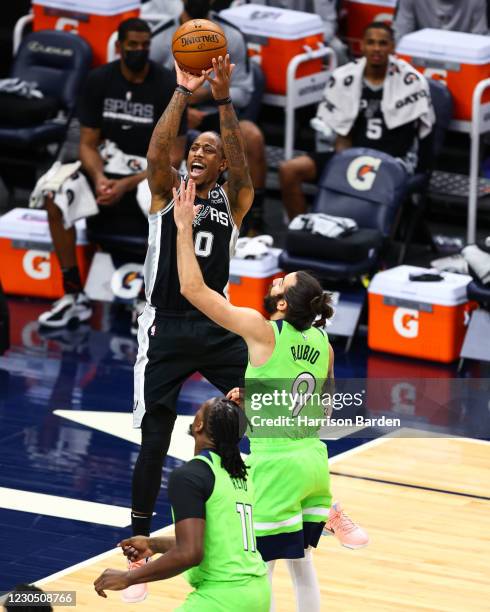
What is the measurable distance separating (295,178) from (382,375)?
1.93 metres

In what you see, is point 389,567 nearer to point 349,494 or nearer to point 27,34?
point 349,494

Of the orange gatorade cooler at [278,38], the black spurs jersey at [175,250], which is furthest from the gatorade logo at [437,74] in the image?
the black spurs jersey at [175,250]

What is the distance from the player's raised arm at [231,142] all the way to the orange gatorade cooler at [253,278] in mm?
A: 3604

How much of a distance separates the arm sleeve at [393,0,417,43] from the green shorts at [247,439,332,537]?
6965 mm

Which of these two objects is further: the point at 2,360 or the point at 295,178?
the point at 295,178

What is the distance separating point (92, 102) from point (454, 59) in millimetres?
2707

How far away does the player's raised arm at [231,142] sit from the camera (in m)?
6.79

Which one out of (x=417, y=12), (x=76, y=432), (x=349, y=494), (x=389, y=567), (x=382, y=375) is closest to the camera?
(x=389, y=567)

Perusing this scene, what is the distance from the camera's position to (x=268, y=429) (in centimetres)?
607

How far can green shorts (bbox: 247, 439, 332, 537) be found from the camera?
19.8ft

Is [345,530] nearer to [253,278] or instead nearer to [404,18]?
[253,278]

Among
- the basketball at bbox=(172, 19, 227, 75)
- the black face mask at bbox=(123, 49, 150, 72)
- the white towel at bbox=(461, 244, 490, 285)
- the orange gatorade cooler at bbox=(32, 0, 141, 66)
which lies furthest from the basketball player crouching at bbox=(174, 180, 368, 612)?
the orange gatorade cooler at bbox=(32, 0, 141, 66)

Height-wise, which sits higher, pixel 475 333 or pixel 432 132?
pixel 432 132

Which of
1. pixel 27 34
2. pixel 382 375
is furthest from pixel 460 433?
pixel 27 34
